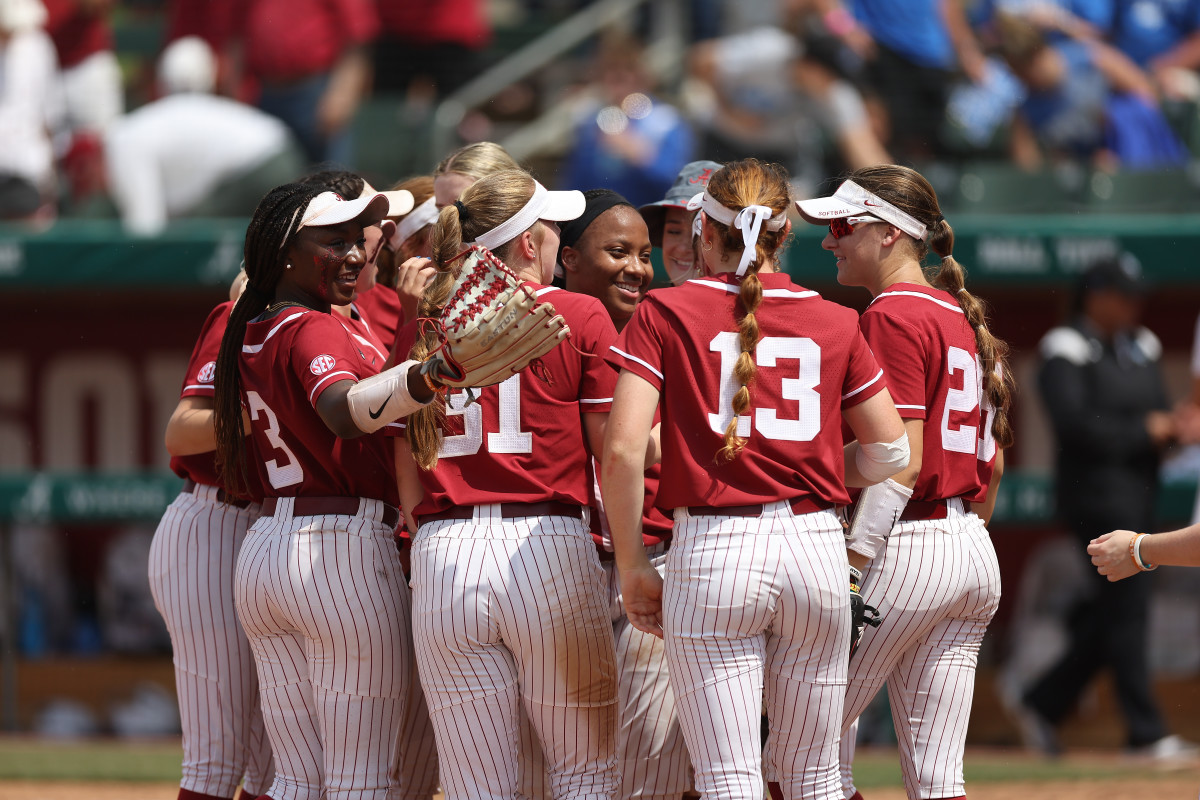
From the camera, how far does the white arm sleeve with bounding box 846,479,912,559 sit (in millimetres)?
3123

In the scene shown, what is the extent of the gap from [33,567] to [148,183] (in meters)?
2.09

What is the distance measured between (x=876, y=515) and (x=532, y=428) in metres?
0.79

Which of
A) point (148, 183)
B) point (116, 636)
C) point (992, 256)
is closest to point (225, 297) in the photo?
point (148, 183)

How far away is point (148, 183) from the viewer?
295 inches

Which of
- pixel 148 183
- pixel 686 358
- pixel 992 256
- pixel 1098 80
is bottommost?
pixel 686 358

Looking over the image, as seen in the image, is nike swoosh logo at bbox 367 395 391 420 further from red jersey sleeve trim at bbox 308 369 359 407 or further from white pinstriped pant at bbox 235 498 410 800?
white pinstriped pant at bbox 235 498 410 800

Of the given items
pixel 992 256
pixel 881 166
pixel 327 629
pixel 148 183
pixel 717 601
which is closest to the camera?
pixel 717 601

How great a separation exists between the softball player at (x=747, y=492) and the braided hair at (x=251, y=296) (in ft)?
2.80

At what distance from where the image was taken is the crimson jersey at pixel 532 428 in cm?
302

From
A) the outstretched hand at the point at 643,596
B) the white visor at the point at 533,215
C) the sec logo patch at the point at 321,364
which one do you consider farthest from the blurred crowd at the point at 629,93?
the outstretched hand at the point at 643,596

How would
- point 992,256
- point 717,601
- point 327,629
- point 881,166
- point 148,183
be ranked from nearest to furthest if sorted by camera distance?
point 717,601 < point 327,629 < point 881,166 < point 992,256 < point 148,183

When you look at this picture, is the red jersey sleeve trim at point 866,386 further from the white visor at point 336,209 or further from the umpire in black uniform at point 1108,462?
the umpire in black uniform at point 1108,462

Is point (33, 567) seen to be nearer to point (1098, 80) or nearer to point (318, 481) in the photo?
point (318, 481)

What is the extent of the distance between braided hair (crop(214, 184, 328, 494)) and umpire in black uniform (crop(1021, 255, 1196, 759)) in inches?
165
